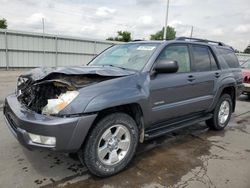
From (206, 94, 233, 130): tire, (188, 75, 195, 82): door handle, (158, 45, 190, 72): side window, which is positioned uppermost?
(158, 45, 190, 72): side window

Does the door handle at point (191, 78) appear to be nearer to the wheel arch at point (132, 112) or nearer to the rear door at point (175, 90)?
the rear door at point (175, 90)

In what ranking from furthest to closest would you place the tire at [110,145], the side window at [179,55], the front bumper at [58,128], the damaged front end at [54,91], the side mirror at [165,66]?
the side window at [179,55] < the side mirror at [165,66] < the tire at [110,145] < the damaged front end at [54,91] < the front bumper at [58,128]

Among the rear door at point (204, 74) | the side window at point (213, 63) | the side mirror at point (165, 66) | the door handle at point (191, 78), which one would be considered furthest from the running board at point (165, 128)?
the side window at point (213, 63)

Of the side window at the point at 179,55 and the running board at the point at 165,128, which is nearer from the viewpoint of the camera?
the running board at the point at 165,128

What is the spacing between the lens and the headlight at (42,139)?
2.94 m

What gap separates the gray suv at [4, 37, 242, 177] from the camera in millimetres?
2982

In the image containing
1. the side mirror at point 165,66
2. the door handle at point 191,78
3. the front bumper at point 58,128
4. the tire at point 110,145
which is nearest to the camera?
the front bumper at point 58,128

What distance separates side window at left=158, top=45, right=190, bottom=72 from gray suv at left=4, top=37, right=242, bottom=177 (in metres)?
0.02

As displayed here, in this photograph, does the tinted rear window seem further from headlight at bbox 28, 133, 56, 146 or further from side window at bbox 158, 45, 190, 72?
headlight at bbox 28, 133, 56, 146

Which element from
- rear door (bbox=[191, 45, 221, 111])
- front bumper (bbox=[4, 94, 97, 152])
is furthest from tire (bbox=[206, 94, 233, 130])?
front bumper (bbox=[4, 94, 97, 152])

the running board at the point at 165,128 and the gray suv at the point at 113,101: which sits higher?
the gray suv at the point at 113,101

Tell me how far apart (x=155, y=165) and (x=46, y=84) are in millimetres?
1881

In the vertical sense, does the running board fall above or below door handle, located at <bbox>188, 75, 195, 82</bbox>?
below

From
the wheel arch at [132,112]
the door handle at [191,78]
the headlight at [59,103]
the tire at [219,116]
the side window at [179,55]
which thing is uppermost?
the side window at [179,55]
